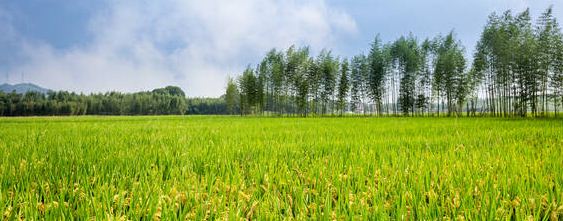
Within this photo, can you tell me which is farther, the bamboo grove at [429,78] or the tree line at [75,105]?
the tree line at [75,105]

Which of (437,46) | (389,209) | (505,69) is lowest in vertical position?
(389,209)

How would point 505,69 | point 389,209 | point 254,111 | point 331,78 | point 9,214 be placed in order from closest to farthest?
1. point 9,214
2. point 389,209
3. point 505,69
4. point 331,78
5. point 254,111

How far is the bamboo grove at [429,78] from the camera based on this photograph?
40719 mm

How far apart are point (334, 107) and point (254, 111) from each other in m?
29.5

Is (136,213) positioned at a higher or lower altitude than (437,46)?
lower

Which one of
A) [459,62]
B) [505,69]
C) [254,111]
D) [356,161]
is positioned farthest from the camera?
[254,111]

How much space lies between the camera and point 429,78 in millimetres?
59875

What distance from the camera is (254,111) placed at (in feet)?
325

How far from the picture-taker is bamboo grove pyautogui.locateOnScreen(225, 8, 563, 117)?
40.7 m

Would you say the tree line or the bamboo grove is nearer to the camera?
the bamboo grove

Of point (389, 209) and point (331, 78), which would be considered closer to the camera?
point (389, 209)

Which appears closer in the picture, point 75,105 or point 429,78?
point 429,78

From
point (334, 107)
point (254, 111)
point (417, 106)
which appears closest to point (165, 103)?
point (254, 111)

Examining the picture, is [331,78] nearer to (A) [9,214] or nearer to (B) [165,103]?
(A) [9,214]
